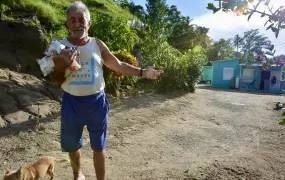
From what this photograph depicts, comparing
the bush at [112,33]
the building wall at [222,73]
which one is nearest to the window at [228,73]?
the building wall at [222,73]

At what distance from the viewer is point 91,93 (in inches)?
96.3

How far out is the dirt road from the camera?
3320mm

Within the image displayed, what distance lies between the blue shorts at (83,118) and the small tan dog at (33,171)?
0.51 m

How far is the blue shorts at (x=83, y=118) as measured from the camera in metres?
2.44

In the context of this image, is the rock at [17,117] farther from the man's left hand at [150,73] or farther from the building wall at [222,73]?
the building wall at [222,73]

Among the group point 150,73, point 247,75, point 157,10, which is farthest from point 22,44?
point 157,10

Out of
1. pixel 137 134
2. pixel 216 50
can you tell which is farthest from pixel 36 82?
pixel 216 50

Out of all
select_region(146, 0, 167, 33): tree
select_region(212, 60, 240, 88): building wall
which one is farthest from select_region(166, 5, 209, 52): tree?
select_region(212, 60, 240, 88): building wall

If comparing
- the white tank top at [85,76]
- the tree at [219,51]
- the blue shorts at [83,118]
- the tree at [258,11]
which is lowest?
the blue shorts at [83,118]

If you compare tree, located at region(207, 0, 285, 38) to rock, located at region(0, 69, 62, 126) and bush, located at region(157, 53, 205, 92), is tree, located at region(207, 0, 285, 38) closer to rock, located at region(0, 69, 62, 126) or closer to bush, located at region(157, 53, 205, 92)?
rock, located at region(0, 69, 62, 126)

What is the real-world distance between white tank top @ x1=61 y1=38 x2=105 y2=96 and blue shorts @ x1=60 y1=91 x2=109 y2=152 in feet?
0.20

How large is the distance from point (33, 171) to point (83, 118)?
874 millimetres

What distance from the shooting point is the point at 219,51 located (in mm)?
35969

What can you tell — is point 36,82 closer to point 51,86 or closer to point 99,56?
point 51,86
